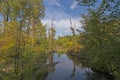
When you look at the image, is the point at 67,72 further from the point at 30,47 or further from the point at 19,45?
the point at 19,45

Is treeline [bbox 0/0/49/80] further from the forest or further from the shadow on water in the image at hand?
the shadow on water

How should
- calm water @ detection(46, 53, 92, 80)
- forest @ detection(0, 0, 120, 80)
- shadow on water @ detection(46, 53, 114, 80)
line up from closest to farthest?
forest @ detection(0, 0, 120, 80) < shadow on water @ detection(46, 53, 114, 80) < calm water @ detection(46, 53, 92, 80)

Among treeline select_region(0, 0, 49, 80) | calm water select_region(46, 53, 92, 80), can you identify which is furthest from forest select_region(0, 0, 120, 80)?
calm water select_region(46, 53, 92, 80)

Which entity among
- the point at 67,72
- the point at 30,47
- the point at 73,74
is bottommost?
the point at 73,74

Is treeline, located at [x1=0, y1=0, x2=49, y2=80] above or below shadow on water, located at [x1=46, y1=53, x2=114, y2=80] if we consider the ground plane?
above

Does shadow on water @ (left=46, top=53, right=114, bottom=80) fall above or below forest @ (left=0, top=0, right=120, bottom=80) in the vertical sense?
below

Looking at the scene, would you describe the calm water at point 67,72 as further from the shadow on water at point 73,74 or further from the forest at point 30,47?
the forest at point 30,47

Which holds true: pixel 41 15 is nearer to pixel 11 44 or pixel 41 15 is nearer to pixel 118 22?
pixel 11 44

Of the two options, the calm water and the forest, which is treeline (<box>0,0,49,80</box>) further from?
the calm water

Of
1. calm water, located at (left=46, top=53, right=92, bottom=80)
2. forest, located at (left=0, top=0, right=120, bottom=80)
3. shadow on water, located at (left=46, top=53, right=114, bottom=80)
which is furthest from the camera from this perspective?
calm water, located at (left=46, top=53, right=92, bottom=80)

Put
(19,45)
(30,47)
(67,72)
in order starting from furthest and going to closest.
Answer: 1. (67,72)
2. (30,47)
3. (19,45)

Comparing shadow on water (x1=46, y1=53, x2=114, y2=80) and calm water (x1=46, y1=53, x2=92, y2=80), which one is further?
calm water (x1=46, y1=53, x2=92, y2=80)

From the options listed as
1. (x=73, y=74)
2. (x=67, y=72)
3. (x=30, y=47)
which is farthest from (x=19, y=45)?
(x=67, y=72)

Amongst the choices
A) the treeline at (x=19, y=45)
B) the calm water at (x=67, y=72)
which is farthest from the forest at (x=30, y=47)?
the calm water at (x=67, y=72)
